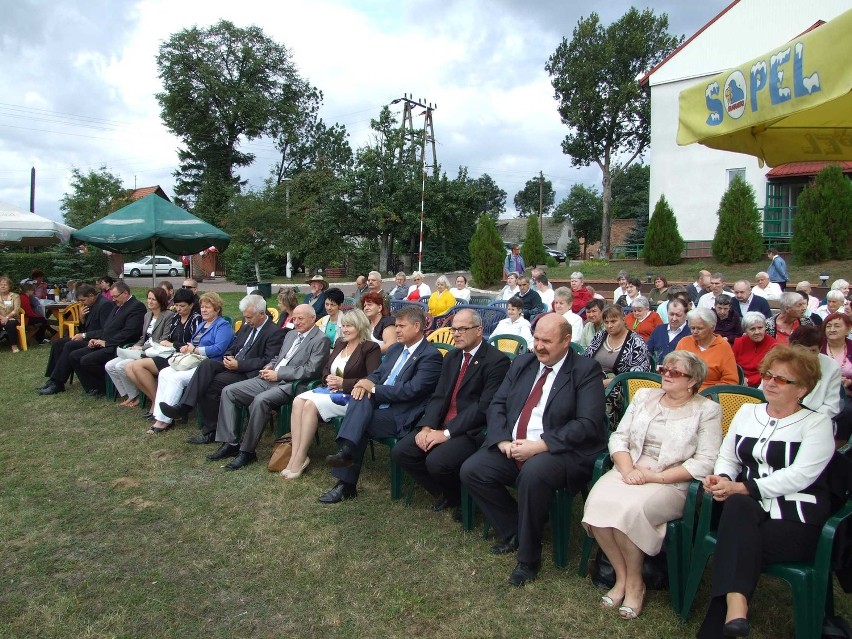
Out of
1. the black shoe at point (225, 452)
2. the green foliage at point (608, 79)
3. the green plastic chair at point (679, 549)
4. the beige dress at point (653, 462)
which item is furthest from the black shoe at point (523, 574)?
the green foliage at point (608, 79)

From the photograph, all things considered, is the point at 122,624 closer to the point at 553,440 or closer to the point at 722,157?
the point at 553,440

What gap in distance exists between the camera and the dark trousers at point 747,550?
2.42 metres

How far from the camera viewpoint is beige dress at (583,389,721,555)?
278cm

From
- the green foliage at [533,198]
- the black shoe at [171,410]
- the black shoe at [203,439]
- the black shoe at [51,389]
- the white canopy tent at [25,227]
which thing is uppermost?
the green foliage at [533,198]

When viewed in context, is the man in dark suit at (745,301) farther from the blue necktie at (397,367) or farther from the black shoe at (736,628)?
the black shoe at (736,628)

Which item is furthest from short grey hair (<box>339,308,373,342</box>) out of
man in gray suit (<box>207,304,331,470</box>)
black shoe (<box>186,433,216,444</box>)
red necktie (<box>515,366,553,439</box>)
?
red necktie (<box>515,366,553,439</box>)

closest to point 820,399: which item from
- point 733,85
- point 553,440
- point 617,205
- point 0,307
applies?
point 553,440

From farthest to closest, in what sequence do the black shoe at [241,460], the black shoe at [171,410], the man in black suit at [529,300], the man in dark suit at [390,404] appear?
the man in black suit at [529,300], the black shoe at [171,410], the black shoe at [241,460], the man in dark suit at [390,404]

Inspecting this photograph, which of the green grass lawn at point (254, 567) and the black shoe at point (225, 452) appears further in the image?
the black shoe at point (225, 452)

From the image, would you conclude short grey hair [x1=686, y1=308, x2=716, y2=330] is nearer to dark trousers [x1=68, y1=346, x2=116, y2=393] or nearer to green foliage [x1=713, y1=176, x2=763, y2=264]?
dark trousers [x1=68, y1=346, x2=116, y2=393]

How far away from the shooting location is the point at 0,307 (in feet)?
32.7

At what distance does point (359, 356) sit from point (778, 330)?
364 cm

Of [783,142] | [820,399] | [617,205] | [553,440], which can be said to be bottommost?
[553,440]

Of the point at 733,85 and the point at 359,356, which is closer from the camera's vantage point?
the point at 733,85
